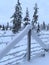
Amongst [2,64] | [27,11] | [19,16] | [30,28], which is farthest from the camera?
[27,11]

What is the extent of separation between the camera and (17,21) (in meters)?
51.0

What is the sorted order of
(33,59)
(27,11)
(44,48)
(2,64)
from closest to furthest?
(2,64) → (33,59) → (44,48) → (27,11)

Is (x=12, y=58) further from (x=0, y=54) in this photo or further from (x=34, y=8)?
(x=34, y=8)

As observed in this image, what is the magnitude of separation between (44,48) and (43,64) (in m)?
1.48

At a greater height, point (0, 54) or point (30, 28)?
point (30, 28)

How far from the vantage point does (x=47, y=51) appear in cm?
695

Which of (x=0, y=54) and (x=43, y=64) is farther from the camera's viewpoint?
(x=43, y=64)

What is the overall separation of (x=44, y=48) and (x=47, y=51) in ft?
1.13

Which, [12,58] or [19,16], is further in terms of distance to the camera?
[19,16]

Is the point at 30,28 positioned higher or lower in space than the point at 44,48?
higher

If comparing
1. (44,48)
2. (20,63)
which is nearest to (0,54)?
(20,63)

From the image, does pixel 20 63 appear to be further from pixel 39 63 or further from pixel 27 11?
pixel 27 11

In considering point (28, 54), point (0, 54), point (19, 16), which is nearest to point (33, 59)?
point (28, 54)

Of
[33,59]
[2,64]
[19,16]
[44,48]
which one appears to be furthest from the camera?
[19,16]
